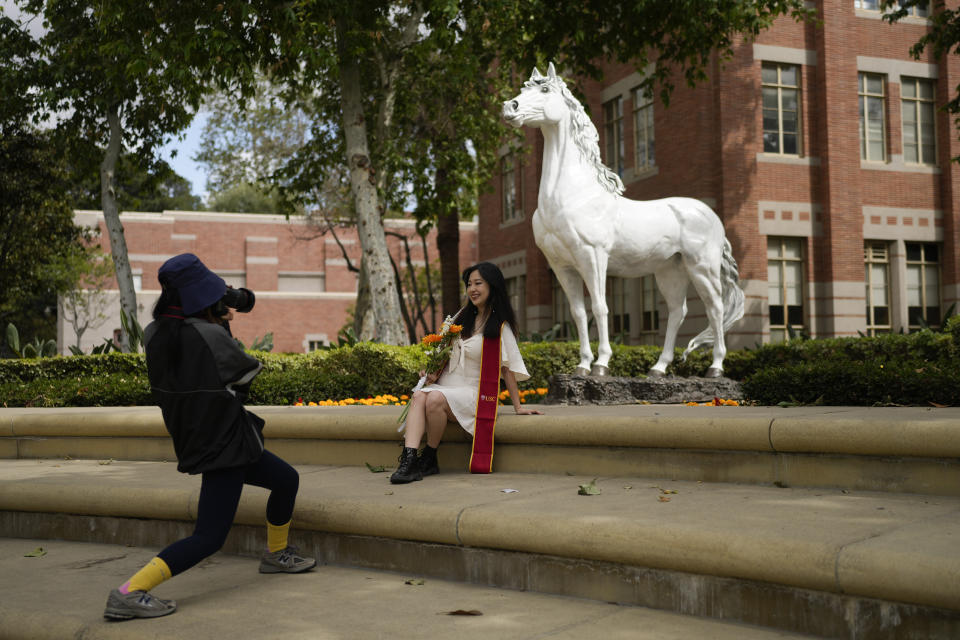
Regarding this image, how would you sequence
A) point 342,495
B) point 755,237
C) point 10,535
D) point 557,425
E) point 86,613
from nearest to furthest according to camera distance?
point 86,613 → point 342,495 → point 557,425 → point 10,535 → point 755,237

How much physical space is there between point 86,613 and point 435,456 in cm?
244

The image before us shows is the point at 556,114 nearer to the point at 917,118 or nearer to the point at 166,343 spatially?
the point at 166,343

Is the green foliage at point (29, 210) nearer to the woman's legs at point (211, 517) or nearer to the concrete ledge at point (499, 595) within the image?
the concrete ledge at point (499, 595)

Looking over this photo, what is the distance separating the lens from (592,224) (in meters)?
7.68

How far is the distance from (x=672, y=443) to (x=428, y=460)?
1.62 meters

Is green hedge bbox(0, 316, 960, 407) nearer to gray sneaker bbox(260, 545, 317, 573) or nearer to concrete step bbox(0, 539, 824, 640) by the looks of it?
gray sneaker bbox(260, 545, 317, 573)

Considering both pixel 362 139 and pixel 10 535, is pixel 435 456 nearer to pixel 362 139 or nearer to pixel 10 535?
pixel 10 535

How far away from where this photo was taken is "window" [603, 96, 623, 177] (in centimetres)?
2191

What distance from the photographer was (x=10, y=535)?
232 inches

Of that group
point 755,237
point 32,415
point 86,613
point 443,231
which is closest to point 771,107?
point 755,237

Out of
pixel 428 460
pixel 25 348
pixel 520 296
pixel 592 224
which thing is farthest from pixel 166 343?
pixel 520 296

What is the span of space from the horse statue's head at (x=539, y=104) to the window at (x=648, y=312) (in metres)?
12.8

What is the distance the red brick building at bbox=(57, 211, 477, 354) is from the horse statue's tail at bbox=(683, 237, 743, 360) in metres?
30.9

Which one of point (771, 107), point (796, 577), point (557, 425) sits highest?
point (771, 107)
